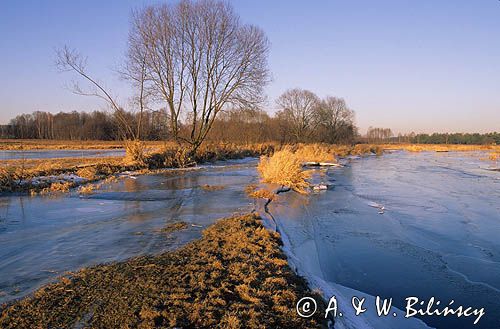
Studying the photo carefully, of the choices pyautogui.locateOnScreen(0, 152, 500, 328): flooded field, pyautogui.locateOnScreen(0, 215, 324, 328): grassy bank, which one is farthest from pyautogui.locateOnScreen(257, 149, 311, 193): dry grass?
pyautogui.locateOnScreen(0, 215, 324, 328): grassy bank

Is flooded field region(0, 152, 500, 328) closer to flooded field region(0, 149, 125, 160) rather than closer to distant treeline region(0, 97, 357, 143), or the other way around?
distant treeline region(0, 97, 357, 143)

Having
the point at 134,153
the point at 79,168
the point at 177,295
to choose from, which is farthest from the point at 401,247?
the point at 134,153

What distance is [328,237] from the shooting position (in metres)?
7.03

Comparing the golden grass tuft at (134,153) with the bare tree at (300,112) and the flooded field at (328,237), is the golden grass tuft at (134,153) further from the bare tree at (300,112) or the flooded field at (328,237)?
the bare tree at (300,112)

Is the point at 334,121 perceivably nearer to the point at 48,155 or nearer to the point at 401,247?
the point at 48,155

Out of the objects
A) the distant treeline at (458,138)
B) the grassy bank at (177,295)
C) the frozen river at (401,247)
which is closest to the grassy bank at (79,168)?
the frozen river at (401,247)

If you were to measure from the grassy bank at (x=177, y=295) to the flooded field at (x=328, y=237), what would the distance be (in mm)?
485

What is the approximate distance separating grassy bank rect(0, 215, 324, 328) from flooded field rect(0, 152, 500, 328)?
0.49m

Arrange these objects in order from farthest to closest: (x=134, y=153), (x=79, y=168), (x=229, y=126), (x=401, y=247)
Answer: (x=229, y=126) → (x=134, y=153) → (x=79, y=168) → (x=401, y=247)

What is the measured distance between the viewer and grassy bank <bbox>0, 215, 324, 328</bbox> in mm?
3148

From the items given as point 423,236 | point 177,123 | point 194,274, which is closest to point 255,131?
point 177,123

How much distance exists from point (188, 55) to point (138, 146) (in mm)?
8140

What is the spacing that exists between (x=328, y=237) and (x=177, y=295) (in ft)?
13.6

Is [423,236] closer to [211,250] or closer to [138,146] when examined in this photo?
[211,250]
